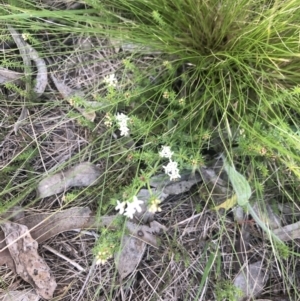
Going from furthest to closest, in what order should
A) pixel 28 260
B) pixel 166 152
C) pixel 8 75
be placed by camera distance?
pixel 8 75 → pixel 28 260 → pixel 166 152

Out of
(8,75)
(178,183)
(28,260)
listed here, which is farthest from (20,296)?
(8,75)

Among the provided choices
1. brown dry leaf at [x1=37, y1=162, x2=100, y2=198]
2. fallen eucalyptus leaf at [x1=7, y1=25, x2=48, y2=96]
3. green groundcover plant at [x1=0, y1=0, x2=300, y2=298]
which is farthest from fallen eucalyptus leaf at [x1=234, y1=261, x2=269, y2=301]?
fallen eucalyptus leaf at [x1=7, y1=25, x2=48, y2=96]

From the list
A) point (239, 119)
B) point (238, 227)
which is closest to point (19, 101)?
point (239, 119)

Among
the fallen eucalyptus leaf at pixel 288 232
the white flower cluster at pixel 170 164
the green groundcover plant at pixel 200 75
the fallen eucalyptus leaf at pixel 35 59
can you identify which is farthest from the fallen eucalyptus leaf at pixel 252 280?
the fallen eucalyptus leaf at pixel 35 59

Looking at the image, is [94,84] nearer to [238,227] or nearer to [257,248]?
[238,227]

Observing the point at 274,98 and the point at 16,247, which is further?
the point at 16,247

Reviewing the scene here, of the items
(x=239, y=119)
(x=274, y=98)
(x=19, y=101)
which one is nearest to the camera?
(x=274, y=98)

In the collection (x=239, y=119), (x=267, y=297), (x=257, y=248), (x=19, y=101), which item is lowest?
(x=267, y=297)

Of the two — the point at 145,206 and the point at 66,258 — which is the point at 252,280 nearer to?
the point at 145,206
